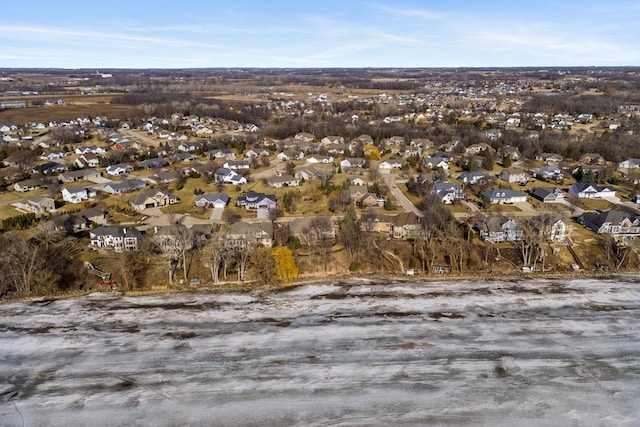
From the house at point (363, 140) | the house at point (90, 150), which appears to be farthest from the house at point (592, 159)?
the house at point (90, 150)

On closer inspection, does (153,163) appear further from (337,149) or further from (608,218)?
(608,218)

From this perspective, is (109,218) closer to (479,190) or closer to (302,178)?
(302,178)

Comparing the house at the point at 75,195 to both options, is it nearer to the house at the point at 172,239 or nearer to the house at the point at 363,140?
the house at the point at 172,239

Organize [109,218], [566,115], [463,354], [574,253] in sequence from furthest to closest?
[566,115] → [109,218] → [574,253] → [463,354]

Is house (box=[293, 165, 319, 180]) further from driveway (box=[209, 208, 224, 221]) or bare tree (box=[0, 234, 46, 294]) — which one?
bare tree (box=[0, 234, 46, 294])

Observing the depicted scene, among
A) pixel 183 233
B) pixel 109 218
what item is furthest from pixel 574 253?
pixel 109 218

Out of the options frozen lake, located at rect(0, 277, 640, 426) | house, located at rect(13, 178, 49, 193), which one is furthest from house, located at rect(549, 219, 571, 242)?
house, located at rect(13, 178, 49, 193)
